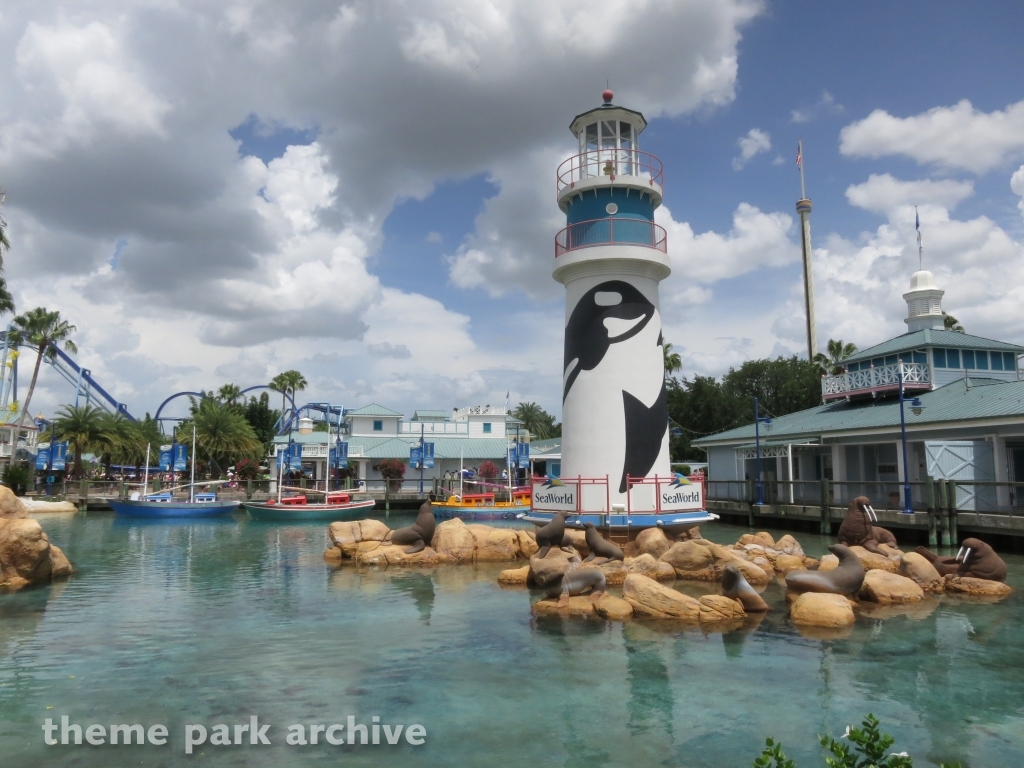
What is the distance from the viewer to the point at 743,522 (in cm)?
3297

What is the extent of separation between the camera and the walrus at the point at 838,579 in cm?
1416

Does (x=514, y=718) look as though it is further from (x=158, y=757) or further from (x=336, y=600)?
(x=336, y=600)

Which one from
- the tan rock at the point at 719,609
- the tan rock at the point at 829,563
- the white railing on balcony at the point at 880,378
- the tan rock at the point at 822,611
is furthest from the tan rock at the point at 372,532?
the white railing on balcony at the point at 880,378

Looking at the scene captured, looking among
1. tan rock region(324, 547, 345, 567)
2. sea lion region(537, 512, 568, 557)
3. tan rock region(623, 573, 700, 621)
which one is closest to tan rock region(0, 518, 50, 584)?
tan rock region(324, 547, 345, 567)

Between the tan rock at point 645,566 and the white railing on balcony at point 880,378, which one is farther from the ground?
the white railing on balcony at point 880,378

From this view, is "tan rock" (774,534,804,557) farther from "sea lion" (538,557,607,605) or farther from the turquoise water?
"sea lion" (538,557,607,605)

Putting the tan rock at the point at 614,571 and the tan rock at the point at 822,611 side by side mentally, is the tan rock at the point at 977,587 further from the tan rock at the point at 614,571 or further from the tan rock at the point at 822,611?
the tan rock at the point at 614,571

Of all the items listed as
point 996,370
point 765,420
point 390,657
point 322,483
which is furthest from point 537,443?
point 390,657

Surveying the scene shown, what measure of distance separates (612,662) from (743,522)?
24.5 meters

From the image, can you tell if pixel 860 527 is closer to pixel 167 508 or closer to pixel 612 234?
pixel 612 234

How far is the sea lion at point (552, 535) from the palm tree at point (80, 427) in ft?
138

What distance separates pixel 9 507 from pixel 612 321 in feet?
55.2

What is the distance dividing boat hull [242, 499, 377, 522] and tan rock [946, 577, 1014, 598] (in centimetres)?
2992

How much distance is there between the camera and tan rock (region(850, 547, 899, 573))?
16234 millimetres
